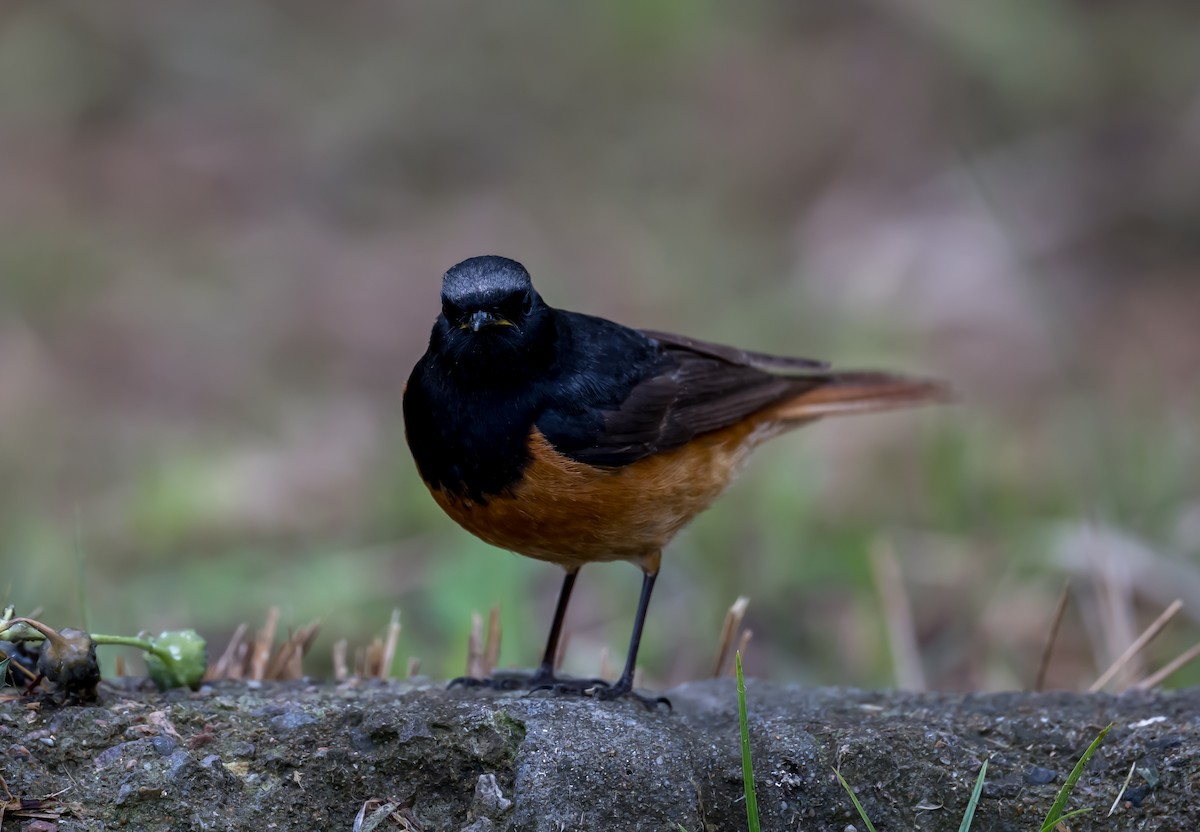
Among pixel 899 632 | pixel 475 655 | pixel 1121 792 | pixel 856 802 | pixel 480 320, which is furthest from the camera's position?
pixel 899 632

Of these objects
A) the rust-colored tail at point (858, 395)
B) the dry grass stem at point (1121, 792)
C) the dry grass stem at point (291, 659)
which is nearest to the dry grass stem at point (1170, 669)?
the dry grass stem at point (1121, 792)

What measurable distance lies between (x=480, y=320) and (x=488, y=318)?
0.09 feet

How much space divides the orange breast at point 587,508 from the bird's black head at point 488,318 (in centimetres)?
27

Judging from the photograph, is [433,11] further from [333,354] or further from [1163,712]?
[1163,712]

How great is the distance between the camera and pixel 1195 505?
7.44 metres

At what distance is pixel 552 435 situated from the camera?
4.51 metres

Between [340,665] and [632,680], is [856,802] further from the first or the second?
[340,665]

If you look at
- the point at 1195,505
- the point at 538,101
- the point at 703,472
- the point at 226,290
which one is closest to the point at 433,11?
the point at 538,101

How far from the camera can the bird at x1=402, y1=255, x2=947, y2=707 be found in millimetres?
4387

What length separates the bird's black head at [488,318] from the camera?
4371 mm

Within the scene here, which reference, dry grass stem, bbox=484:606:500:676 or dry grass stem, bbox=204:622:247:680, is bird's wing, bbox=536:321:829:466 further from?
dry grass stem, bbox=204:622:247:680

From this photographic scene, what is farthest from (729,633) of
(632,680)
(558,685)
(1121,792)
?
(1121,792)

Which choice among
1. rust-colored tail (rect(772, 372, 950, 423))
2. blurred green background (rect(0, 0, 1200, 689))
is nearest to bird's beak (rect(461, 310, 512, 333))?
rust-colored tail (rect(772, 372, 950, 423))

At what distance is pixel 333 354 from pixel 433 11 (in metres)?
4.89
